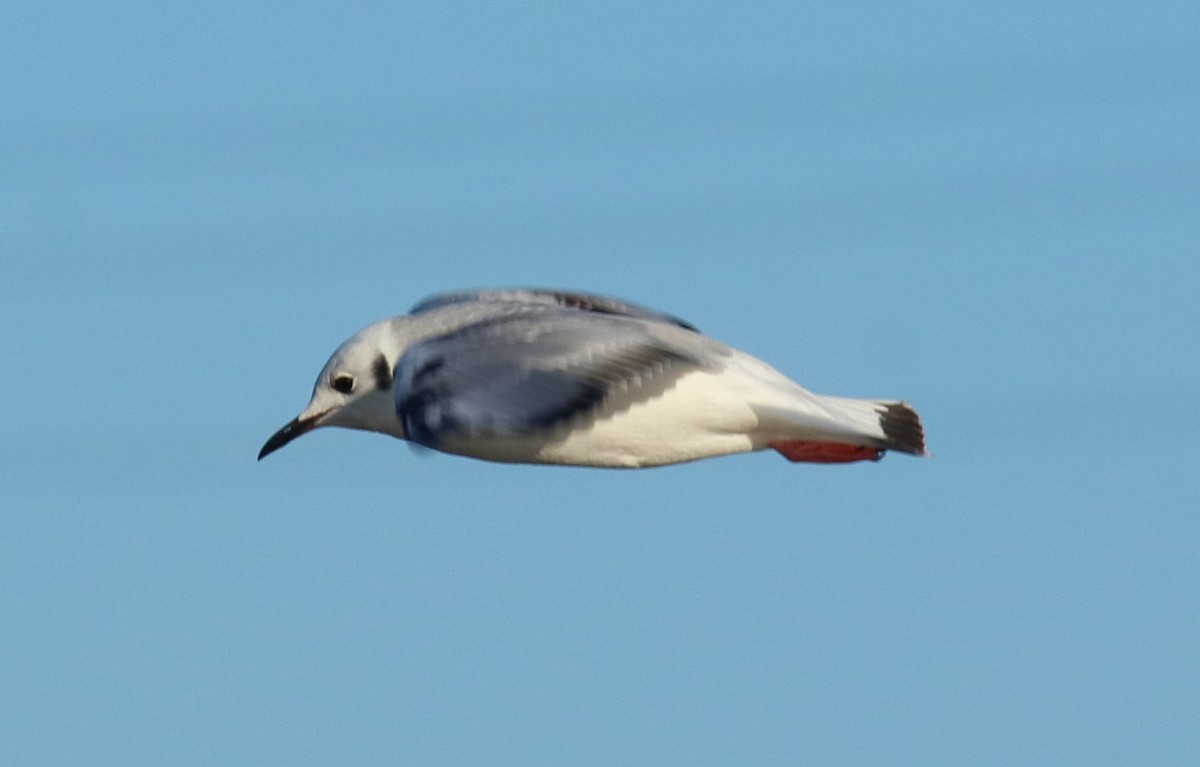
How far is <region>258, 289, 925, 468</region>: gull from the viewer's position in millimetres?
13883

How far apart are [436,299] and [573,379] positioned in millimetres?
3320

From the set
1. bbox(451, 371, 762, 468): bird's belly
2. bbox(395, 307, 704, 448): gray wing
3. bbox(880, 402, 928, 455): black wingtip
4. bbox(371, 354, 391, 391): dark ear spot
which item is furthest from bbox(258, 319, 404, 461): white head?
bbox(880, 402, 928, 455): black wingtip

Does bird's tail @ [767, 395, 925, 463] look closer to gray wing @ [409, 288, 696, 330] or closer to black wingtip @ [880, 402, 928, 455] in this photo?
black wingtip @ [880, 402, 928, 455]

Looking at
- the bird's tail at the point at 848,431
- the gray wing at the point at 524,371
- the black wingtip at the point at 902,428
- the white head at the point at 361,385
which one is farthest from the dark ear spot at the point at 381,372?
the black wingtip at the point at 902,428

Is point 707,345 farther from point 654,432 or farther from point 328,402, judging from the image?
point 328,402

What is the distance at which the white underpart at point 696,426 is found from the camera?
14.3m

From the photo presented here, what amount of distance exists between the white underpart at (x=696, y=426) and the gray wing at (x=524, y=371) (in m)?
0.15

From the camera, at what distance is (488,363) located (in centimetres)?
1414

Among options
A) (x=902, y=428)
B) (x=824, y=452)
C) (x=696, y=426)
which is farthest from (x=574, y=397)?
(x=902, y=428)

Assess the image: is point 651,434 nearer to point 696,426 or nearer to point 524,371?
point 696,426

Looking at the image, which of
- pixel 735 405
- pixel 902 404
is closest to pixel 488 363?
pixel 735 405

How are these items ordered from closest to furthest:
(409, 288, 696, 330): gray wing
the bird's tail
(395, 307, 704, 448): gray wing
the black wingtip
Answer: (395, 307, 704, 448): gray wing
the bird's tail
the black wingtip
(409, 288, 696, 330): gray wing

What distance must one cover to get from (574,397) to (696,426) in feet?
3.83

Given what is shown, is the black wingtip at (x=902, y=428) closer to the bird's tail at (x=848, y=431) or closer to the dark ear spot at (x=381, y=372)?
the bird's tail at (x=848, y=431)
